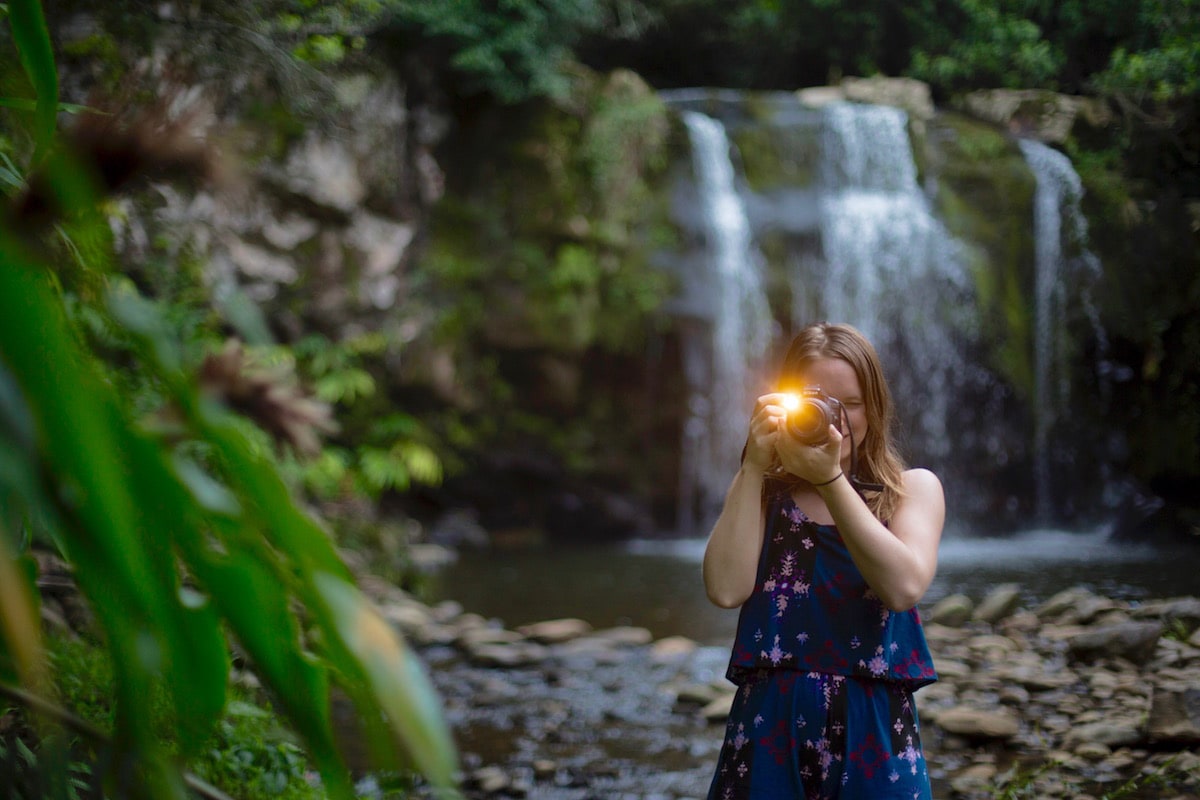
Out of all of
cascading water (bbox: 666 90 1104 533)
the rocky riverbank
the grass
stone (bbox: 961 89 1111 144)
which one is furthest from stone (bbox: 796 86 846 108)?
the grass

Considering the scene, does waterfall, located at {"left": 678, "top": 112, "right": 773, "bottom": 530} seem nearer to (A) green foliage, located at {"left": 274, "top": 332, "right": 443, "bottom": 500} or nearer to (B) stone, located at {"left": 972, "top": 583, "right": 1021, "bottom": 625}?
(A) green foliage, located at {"left": 274, "top": 332, "right": 443, "bottom": 500}

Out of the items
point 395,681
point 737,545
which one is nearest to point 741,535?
point 737,545

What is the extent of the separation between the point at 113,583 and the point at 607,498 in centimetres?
1128

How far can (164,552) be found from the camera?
592mm

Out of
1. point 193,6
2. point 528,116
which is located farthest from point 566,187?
point 193,6

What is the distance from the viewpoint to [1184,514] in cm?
398

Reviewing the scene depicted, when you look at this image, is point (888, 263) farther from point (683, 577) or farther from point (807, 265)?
point (683, 577)

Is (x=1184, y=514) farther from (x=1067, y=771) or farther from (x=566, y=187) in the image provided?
(x=566, y=187)

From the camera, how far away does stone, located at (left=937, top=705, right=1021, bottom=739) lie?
11.0 ft

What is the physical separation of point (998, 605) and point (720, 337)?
6.78 meters

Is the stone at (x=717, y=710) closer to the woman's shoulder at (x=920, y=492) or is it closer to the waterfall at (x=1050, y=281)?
the woman's shoulder at (x=920, y=492)

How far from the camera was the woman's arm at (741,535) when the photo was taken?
5.42 ft

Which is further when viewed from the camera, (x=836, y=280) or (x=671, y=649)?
(x=836, y=280)

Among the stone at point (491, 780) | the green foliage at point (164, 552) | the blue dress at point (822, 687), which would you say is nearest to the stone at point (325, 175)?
the stone at point (491, 780)
